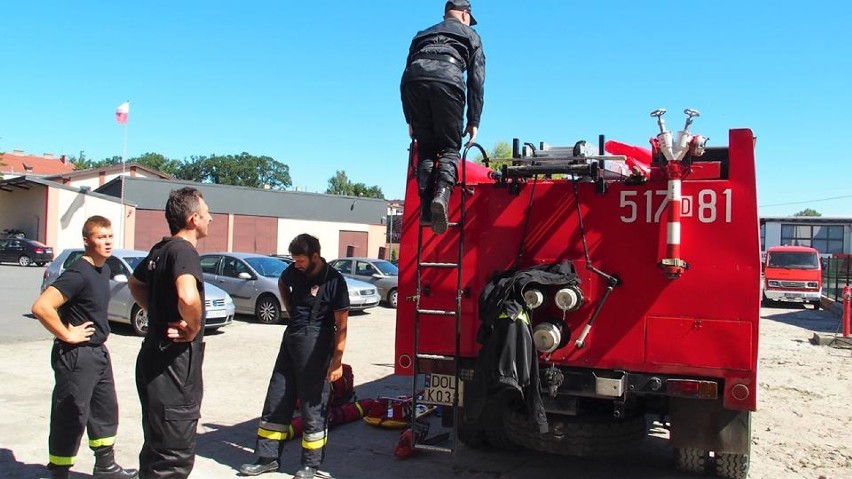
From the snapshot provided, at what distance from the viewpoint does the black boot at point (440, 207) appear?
14.1 ft

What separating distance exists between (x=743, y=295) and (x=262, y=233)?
146 feet

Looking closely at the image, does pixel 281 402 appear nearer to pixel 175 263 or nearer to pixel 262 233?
pixel 175 263

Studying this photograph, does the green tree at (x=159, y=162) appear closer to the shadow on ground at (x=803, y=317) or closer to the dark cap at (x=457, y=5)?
the shadow on ground at (x=803, y=317)

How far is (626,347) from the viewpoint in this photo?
176 inches

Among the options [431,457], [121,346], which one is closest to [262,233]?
[121,346]

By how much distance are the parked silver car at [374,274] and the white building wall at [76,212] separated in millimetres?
23325

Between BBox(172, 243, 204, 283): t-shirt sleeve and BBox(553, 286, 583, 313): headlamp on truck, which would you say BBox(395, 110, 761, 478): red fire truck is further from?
BBox(172, 243, 204, 283): t-shirt sleeve

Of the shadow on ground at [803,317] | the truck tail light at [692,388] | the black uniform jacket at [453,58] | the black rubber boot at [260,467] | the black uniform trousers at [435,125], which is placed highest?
the black uniform jacket at [453,58]

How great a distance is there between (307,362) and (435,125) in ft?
7.13

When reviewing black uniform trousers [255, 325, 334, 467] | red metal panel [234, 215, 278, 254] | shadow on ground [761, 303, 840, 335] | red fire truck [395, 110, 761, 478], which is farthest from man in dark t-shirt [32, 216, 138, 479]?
red metal panel [234, 215, 278, 254]

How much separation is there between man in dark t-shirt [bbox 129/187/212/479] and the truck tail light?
9.66 feet

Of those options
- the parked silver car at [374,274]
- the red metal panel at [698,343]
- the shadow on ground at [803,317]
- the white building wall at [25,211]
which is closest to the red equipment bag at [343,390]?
the red metal panel at [698,343]

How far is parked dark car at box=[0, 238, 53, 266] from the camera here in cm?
3416

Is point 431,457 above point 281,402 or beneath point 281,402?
beneath
